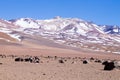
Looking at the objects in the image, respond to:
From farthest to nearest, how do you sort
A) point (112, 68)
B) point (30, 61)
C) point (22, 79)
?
point (30, 61) < point (112, 68) < point (22, 79)

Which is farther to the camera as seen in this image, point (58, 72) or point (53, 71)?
point (53, 71)

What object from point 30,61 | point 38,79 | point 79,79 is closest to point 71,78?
point 79,79

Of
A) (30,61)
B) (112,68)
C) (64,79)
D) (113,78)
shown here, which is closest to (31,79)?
(64,79)

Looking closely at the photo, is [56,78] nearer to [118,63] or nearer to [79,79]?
[79,79]

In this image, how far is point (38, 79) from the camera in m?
23.0

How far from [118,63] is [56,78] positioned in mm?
9057

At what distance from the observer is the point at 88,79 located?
23.9m

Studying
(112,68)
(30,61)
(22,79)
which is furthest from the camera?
(30,61)

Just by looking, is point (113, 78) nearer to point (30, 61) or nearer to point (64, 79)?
point (64, 79)

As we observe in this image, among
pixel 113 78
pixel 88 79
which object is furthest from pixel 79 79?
pixel 113 78

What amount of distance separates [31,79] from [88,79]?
12.3 ft

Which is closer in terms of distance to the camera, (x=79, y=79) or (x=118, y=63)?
(x=79, y=79)

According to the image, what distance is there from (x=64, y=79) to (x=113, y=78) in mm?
3280

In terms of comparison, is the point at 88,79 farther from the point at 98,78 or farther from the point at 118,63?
the point at 118,63
